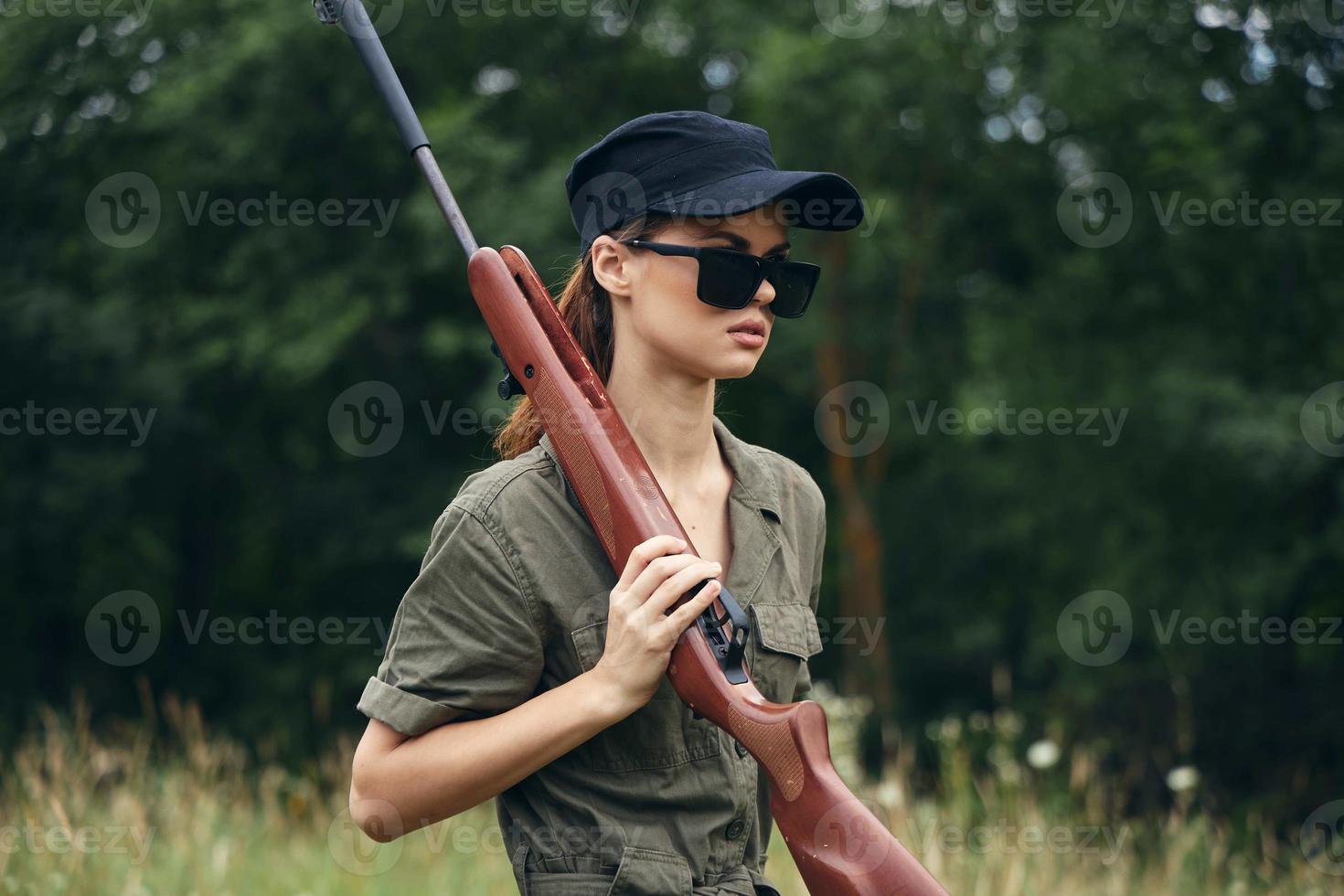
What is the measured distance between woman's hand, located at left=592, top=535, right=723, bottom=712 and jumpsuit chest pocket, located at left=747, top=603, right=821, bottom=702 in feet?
0.86

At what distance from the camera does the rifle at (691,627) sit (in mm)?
1857

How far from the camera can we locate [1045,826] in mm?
5086

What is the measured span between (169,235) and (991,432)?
928 centimetres

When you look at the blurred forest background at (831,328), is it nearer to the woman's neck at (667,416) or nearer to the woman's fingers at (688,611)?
the woman's neck at (667,416)

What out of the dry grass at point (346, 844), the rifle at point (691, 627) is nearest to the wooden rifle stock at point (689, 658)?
the rifle at point (691, 627)

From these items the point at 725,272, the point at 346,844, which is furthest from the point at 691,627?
the point at 346,844

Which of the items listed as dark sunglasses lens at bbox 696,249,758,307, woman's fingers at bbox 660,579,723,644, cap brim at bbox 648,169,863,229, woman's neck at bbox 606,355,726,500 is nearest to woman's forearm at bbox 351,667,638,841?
woman's fingers at bbox 660,579,723,644

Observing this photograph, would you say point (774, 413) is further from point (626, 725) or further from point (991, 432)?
point (626, 725)

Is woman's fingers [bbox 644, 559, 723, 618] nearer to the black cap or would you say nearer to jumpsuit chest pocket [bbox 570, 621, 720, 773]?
jumpsuit chest pocket [bbox 570, 621, 720, 773]

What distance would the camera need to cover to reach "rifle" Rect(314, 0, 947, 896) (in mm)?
1857

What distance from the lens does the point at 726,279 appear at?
2.07 meters

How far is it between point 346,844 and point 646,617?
3.38m

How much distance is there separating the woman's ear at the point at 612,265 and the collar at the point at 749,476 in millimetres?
264

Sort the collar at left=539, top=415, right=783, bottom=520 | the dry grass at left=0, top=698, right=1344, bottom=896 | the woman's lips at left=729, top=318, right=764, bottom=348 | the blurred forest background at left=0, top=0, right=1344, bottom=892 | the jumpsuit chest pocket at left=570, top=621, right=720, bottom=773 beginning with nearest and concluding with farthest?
the jumpsuit chest pocket at left=570, top=621, right=720, bottom=773
the woman's lips at left=729, top=318, right=764, bottom=348
the collar at left=539, top=415, right=783, bottom=520
the dry grass at left=0, top=698, right=1344, bottom=896
the blurred forest background at left=0, top=0, right=1344, bottom=892
